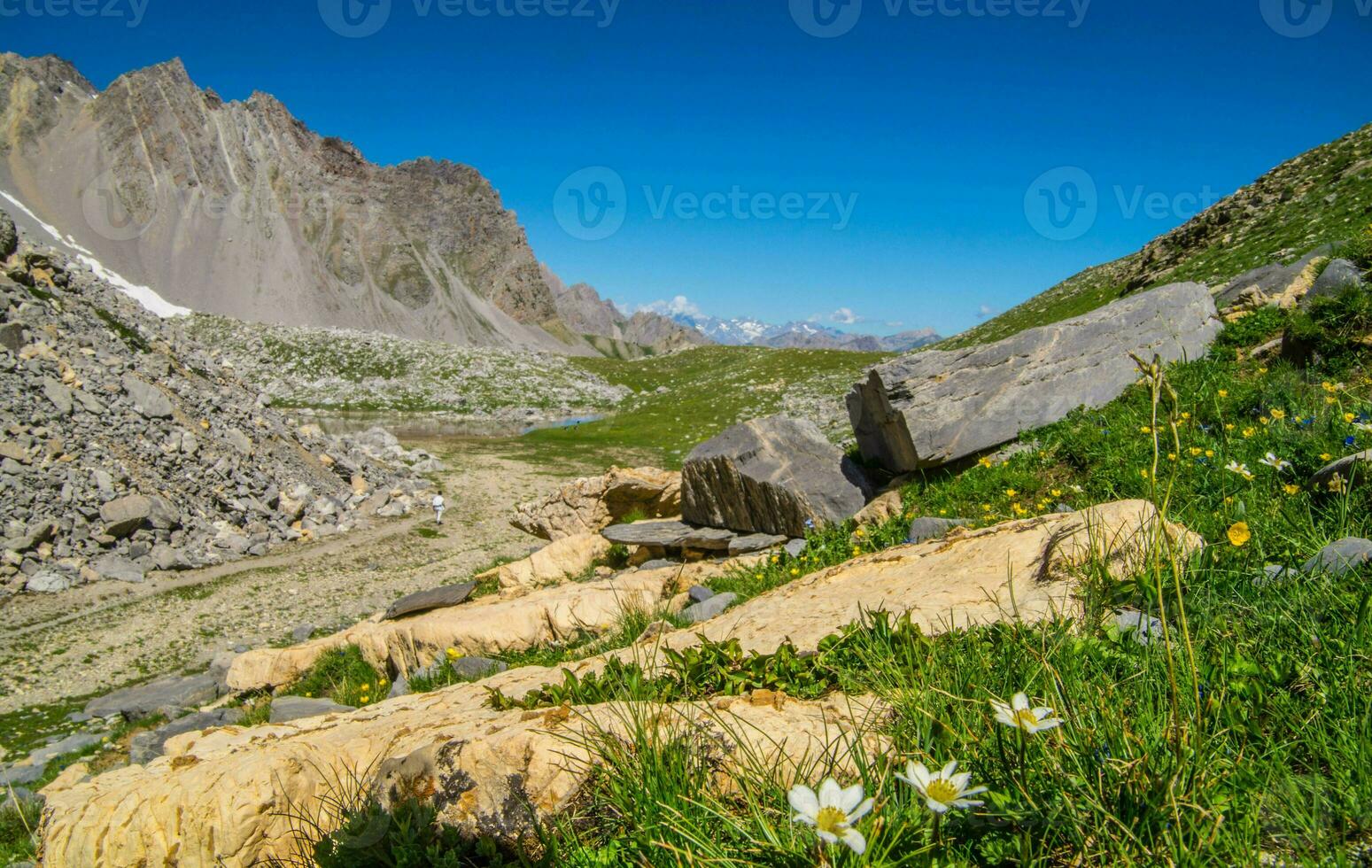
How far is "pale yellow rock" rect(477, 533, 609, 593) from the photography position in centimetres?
1456

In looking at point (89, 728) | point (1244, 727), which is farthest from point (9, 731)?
point (1244, 727)

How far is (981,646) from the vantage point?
3.51m

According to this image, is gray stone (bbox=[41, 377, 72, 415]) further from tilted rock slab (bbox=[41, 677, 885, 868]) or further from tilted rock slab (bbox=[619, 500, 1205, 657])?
tilted rock slab (bbox=[619, 500, 1205, 657])

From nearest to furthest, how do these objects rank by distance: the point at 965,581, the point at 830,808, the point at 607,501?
the point at 830,808
the point at 965,581
the point at 607,501

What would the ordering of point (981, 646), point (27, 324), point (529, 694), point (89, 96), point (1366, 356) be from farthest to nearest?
1. point (89, 96)
2. point (27, 324)
3. point (1366, 356)
4. point (529, 694)
5. point (981, 646)

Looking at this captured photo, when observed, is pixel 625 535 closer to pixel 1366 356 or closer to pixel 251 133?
pixel 1366 356

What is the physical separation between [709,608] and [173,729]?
9931 millimetres

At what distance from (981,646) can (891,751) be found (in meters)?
1.12

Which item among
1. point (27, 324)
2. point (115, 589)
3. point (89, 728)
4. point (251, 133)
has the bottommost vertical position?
point (89, 728)

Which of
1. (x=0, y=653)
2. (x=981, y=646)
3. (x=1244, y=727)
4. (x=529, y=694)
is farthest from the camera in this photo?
(x=0, y=653)

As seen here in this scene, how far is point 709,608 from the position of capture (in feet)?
25.9

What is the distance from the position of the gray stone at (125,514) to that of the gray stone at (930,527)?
22.6 m

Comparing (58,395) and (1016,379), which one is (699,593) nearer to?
(1016,379)

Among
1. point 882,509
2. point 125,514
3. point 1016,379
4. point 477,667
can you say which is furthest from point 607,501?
point 125,514
